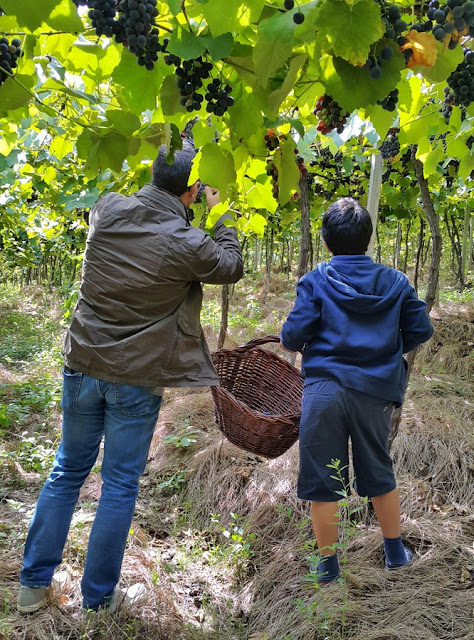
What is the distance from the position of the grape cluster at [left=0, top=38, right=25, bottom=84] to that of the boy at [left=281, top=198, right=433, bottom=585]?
1.24 m

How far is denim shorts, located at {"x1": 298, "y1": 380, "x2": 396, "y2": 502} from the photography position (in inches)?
75.3

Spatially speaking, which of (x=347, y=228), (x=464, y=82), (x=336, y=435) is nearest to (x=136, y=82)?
(x=464, y=82)

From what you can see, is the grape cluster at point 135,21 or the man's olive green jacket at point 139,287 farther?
the man's olive green jacket at point 139,287

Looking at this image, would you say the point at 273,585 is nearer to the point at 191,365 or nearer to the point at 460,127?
the point at 191,365

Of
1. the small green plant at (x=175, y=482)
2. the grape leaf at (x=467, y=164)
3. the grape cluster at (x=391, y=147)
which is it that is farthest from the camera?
the grape cluster at (x=391, y=147)

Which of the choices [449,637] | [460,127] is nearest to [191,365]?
[460,127]

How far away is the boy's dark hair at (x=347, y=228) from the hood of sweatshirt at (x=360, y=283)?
0.14 feet

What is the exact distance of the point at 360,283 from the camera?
6.45 feet

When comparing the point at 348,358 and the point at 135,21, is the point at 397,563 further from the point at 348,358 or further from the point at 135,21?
the point at 135,21

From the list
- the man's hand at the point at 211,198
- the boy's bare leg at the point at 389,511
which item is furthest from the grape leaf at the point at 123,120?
the boy's bare leg at the point at 389,511

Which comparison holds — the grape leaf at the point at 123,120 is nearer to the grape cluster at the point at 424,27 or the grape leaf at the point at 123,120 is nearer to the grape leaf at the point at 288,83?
the grape leaf at the point at 288,83

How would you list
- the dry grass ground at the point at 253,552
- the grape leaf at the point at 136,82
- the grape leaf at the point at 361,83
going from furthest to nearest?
the dry grass ground at the point at 253,552, the grape leaf at the point at 136,82, the grape leaf at the point at 361,83

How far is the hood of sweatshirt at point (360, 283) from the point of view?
6.31ft

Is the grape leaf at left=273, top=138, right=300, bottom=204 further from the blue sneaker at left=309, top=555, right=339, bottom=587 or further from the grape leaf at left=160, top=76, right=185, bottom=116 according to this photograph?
the blue sneaker at left=309, top=555, right=339, bottom=587
